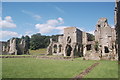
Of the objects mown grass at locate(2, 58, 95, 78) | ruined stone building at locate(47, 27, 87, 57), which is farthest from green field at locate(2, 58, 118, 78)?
ruined stone building at locate(47, 27, 87, 57)

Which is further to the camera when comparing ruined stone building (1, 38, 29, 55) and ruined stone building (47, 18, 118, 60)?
ruined stone building (1, 38, 29, 55)

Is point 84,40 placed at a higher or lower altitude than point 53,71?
higher

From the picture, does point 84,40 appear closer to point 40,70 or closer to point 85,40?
point 85,40

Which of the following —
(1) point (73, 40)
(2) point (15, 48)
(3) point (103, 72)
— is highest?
(1) point (73, 40)

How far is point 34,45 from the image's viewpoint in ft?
279

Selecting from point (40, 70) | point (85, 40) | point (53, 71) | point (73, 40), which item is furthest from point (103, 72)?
point (85, 40)

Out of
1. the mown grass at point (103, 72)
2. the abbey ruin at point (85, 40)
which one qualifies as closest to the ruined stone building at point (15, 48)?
the abbey ruin at point (85, 40)

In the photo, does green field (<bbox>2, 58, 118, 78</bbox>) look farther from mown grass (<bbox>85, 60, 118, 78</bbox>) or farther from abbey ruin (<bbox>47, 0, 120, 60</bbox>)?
abbey ruin (<bbox>47, 0, 120, 60</bbox>)

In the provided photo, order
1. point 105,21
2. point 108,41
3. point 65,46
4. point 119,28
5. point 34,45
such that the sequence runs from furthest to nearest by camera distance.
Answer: point 34,45
point 65,46
point 105,21
point 108,41
point 119,28

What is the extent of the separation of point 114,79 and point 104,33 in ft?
95.1

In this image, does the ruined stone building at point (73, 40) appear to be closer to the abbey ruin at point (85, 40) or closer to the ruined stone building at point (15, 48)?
the abbey ruin at point (85, 40)

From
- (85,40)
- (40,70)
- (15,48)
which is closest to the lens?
(40,70)

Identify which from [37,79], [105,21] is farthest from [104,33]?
[37,79]

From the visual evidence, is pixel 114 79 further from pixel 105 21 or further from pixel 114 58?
pixel 105 21
